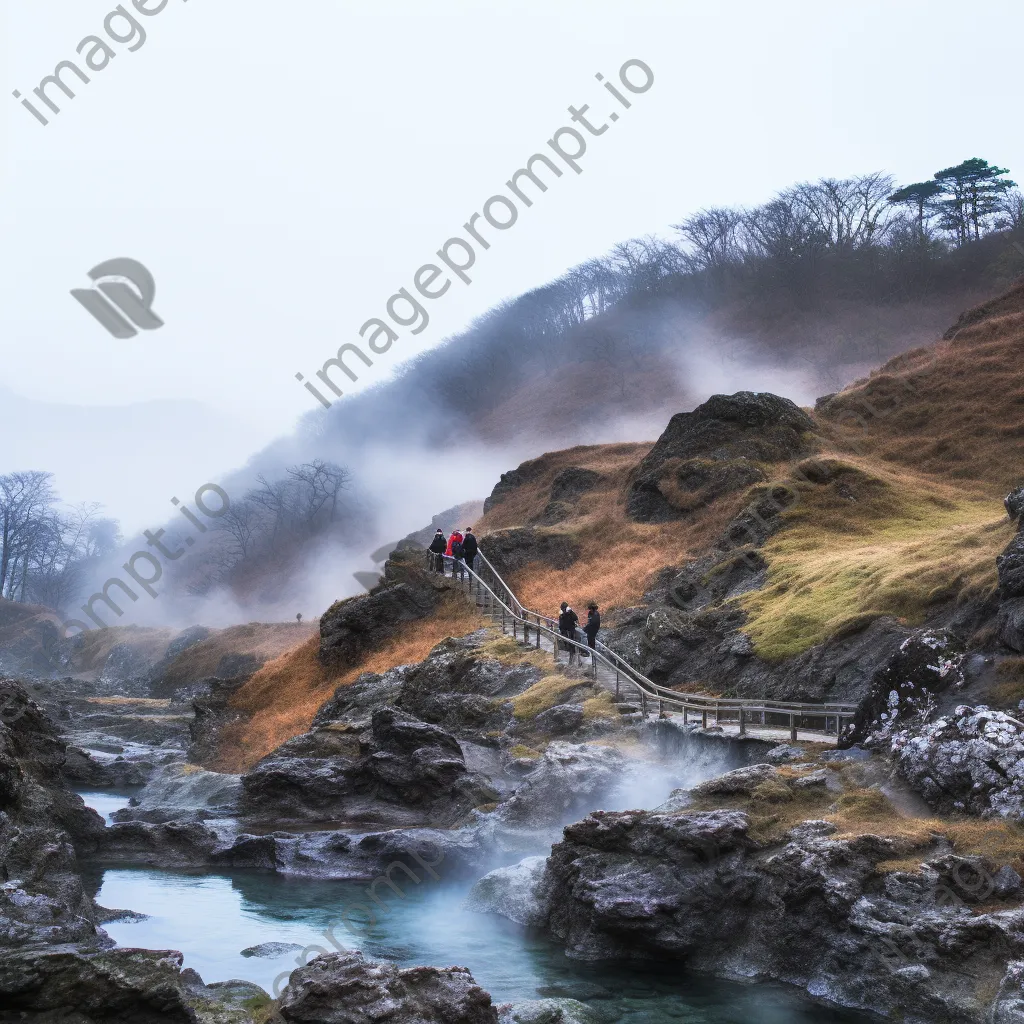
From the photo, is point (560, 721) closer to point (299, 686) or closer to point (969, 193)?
point (299, 686)

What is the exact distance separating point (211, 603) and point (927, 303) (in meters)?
74.7

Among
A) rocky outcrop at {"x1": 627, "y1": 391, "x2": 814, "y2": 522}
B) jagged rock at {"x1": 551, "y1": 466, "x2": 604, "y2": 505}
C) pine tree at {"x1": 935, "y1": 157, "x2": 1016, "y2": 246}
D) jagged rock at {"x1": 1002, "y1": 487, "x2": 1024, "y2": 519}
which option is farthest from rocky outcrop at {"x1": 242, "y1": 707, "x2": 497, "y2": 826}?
pine tree at {"x1": 935, "y1": 157, "x2": 1016, "y2": 246}

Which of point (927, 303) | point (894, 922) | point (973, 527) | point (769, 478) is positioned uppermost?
point (927, 303)

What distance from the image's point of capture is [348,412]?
13062 cm

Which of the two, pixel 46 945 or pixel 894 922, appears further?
pixel 894 922

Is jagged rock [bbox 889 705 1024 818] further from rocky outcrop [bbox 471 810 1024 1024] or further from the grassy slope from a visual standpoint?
the grassy slope

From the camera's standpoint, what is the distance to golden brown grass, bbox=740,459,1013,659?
2291 cm

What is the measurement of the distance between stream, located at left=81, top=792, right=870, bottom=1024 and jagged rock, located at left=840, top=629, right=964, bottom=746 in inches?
214

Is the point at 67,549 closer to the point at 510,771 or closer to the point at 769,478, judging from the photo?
the point at 769,478

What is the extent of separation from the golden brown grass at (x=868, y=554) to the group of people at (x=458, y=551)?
12.6 m

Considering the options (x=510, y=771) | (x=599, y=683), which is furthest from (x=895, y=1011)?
(x=599, y=683)

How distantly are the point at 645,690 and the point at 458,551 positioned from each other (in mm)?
18632

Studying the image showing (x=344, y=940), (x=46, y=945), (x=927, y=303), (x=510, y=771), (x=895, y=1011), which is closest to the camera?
(x=46, y=945)

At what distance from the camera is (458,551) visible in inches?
1651
